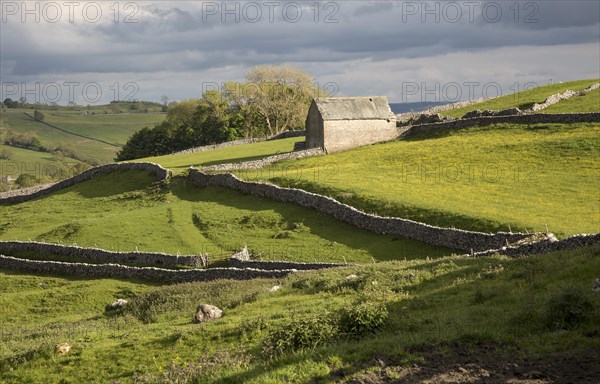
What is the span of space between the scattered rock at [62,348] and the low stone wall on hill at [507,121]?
175 feet

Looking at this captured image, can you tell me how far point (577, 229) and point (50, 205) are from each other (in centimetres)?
4838

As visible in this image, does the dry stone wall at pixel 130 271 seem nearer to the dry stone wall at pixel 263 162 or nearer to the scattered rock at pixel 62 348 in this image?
the scattered rock at pixel 62 348

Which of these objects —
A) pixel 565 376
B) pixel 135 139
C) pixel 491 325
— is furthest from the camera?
pixel 135 139

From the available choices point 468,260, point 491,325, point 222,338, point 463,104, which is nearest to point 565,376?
point 491,325

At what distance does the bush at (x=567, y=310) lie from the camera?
1892 cm

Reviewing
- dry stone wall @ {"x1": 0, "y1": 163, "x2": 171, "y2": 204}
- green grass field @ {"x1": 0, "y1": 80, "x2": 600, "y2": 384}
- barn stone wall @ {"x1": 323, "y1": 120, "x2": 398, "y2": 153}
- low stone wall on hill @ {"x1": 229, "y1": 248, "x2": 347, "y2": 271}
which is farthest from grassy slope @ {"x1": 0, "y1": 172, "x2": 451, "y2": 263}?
barn stone wall @ {"x1": 323, "y1": 120, "x2": 398, "y2": 153}

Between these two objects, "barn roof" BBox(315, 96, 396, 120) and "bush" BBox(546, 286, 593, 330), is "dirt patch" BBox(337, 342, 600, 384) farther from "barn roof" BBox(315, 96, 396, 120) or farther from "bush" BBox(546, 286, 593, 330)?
"barn roof" BBox(315, 96, 396, 120)

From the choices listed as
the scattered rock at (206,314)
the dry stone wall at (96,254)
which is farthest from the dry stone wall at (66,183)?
the scattered rock at (206,314)

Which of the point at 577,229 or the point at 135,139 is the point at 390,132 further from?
the point at 135,139

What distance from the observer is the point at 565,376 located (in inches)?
644

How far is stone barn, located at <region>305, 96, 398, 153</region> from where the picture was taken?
7481cm

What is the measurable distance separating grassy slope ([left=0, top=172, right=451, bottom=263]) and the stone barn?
46.8ft

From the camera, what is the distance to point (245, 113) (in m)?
118

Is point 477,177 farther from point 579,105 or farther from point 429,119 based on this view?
point 429,119
